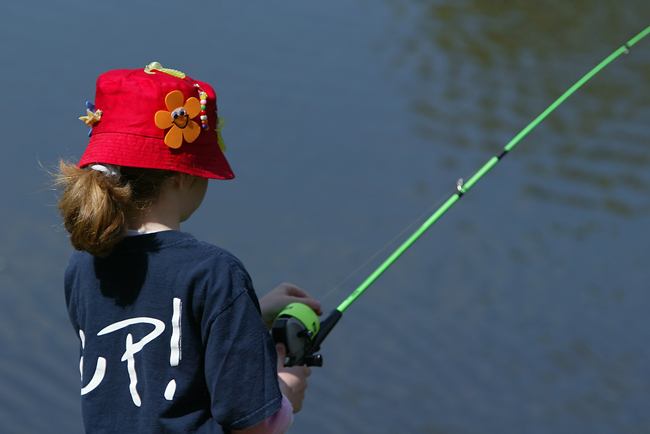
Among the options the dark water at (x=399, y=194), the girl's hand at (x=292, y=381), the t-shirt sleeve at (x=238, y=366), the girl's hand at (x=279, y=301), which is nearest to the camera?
the t-shirt sleeve at (x=238, y=366)

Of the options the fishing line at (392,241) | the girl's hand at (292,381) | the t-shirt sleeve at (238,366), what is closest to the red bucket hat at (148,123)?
the t-shirt sleeve at (238,366)

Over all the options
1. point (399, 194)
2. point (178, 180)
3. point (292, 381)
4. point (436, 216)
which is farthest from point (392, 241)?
point (178, 180)

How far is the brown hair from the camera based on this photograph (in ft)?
3.70

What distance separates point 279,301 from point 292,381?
183mm

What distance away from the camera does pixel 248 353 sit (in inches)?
44.2

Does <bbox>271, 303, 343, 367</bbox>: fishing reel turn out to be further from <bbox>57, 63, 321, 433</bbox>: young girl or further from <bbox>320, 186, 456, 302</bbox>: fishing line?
<bbox>320, 186, 456, 302</bbox>: fishing line

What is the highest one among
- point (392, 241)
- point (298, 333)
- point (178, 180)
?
point (178, 180)

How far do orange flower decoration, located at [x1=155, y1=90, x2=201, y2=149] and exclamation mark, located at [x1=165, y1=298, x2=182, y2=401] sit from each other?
246 mm

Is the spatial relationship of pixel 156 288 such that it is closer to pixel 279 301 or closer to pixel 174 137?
pixel 174 137

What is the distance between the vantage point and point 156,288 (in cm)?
115

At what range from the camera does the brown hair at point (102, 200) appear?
1128mm

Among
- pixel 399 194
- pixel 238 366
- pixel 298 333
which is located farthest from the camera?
pixel 399 194

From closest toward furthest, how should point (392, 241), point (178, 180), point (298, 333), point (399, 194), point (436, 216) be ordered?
point (178, 180)
point (298, 333)
point (436, 216)
point (392, 241)
point (399, 194)

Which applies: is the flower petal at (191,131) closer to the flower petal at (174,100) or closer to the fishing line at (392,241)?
the flower petal at (174,100)
